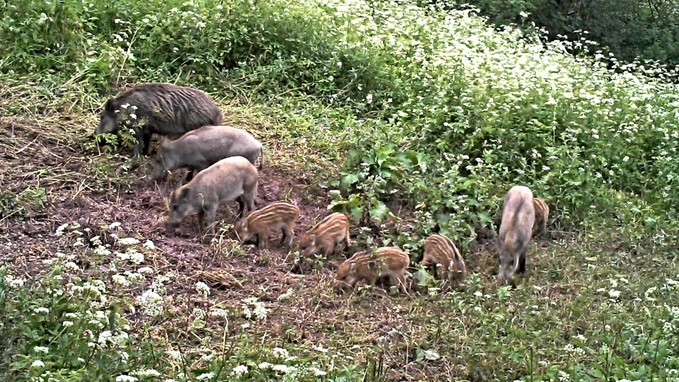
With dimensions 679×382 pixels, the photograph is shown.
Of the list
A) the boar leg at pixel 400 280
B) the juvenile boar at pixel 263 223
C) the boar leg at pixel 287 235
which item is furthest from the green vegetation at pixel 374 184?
the boar leg at pixel 287 235

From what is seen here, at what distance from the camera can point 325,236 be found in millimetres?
8422

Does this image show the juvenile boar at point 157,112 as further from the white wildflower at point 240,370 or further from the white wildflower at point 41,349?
the white wildflower at point 240,370

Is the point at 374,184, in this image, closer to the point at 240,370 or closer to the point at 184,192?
the point at 184,192

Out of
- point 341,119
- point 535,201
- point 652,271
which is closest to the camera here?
point 652,271

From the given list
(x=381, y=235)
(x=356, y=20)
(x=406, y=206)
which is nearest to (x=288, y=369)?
(x=381, y=235)

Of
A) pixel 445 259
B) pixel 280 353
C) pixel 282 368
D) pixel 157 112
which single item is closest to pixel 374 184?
pixel 445 259

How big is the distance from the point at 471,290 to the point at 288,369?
103 inches

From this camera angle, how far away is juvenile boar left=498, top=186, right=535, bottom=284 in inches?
337

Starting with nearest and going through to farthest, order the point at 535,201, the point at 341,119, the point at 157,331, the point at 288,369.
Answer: the point at 288,369 → the point at 157,331 → the point at 535,201 → the point at 341,119

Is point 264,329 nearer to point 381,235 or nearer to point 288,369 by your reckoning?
point 288,369

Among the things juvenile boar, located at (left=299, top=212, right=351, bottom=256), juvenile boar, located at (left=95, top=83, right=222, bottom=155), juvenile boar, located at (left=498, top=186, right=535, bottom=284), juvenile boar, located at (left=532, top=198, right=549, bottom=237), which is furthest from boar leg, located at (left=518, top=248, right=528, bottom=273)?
juvenile boar, located at (left=95, top=83, right=222, bottom=155)

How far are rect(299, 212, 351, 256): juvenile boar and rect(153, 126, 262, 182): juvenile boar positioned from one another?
1190 millimetres

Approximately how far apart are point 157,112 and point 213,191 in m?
1.46

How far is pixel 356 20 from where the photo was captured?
13031mm
